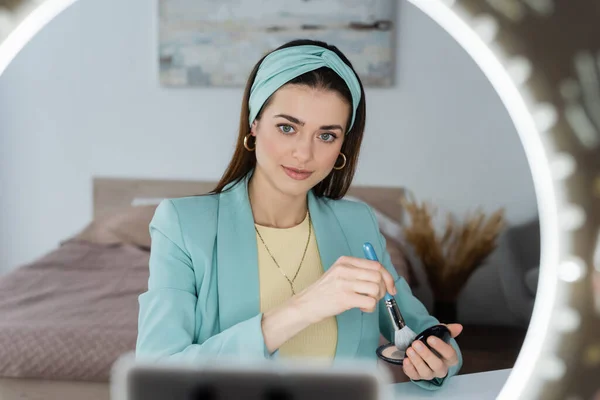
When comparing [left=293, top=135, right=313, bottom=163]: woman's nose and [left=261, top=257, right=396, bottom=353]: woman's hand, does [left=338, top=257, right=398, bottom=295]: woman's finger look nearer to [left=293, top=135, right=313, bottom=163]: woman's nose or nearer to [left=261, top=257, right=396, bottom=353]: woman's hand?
[left=261, top=257, right=396, bottom=353]: woman's hand

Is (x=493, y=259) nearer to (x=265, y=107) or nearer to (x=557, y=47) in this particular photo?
(x=265, y=107)

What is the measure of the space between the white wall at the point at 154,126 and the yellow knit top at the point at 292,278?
164cm

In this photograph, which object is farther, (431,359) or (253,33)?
(253,33)

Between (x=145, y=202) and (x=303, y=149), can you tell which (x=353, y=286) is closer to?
(x=303, y=149)

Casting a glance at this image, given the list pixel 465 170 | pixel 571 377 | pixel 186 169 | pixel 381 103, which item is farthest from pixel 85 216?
pixel 571 377

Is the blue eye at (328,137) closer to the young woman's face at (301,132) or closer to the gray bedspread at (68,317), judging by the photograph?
the young woman's face at (301,132)

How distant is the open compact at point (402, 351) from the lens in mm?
574

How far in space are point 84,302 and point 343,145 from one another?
3.40ft

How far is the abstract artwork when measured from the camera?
223 cm

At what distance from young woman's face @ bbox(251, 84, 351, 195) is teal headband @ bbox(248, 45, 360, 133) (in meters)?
0.01

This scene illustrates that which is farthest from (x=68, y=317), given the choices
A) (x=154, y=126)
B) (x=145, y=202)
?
(x=154, y=126)

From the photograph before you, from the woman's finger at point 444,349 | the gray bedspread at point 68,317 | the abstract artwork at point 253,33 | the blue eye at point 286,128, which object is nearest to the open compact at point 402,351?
the woman's finger at point 444,349

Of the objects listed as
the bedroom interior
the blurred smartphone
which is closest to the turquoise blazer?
the blurred smartphone

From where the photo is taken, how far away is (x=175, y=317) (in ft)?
1.88
